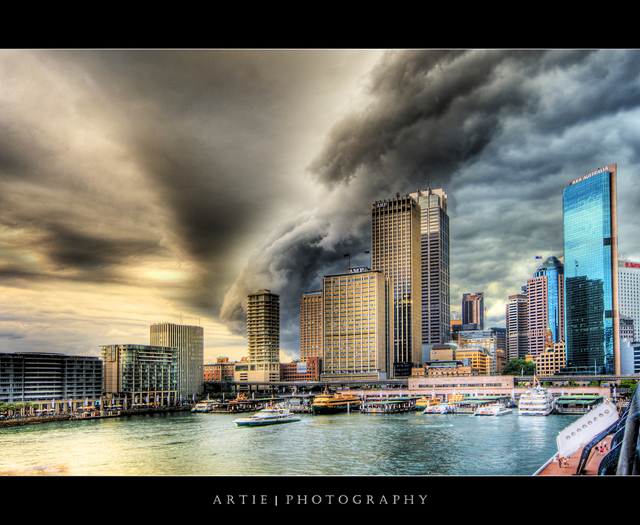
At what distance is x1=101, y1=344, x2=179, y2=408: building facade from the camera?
4188cm

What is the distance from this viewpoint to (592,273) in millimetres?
43531

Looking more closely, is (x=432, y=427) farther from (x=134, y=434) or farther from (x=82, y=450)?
(x=82, y=450)

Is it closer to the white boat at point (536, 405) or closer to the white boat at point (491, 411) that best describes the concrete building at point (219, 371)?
the white boat at point (491, 411)

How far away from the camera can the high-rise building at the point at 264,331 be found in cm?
6850

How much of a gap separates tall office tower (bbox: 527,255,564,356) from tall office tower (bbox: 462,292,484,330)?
1202 centimetres

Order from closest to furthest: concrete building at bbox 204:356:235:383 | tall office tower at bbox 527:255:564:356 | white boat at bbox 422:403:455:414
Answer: white boat at bbox 422:403:455:414 → concrete building at bbox 204:356:235:383 → tall office tower at bbox 527:255:564:356

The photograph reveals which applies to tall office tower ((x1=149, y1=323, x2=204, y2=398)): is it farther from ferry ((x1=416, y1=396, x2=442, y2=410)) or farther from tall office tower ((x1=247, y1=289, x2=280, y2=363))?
tall office tower ((x1=247, y1=289, x2=280, y2=363))

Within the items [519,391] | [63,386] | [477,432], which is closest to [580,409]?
[519,391]

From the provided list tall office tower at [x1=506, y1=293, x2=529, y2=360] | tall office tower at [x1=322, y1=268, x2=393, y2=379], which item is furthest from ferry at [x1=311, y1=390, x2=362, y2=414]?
tall office tower at [x1=506, y1=293, x2=529, y2=360]

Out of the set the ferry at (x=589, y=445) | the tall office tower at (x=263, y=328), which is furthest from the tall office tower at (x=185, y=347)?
the ferry at (x=589, y=445)
